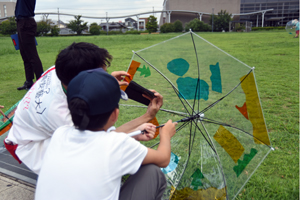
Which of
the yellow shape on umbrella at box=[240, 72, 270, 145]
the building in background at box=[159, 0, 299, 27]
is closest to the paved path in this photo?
the yellow shape on umbrella at box=[240, 72, 270, 145]

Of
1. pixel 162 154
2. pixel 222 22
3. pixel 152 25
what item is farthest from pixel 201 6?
pixel 162 154

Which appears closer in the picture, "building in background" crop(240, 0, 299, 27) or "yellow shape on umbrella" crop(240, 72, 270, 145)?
"yellow shape on umbrella" crop(240, 72, 270, 145)

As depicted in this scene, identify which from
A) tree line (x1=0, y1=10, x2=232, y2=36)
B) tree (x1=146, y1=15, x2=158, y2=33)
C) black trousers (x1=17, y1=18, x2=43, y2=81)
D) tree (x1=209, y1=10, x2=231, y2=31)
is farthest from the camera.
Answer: tree (x1=146, y1=15, x2=158, y2=33)

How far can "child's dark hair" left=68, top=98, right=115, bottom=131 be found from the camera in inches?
44.8

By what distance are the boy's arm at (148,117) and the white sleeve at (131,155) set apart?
2.50ft

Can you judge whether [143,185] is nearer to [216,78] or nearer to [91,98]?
[91,98]

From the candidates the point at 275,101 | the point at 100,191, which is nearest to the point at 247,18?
the point at 275,101

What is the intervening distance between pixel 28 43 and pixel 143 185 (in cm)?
411

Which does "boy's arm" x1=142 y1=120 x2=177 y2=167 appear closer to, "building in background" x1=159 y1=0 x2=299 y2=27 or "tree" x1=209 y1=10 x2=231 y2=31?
"tree" x1=209 y1=10 x2=231 y2=31

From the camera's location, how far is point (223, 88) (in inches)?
72.6

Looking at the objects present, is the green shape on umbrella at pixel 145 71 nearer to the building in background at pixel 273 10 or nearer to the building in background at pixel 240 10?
the building in background at pixel 240 10

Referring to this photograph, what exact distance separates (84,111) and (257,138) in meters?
1.15

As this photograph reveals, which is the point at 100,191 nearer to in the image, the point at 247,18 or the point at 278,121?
the point at 278,121

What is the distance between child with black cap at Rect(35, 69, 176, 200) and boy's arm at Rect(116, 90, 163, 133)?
29.1 inches
